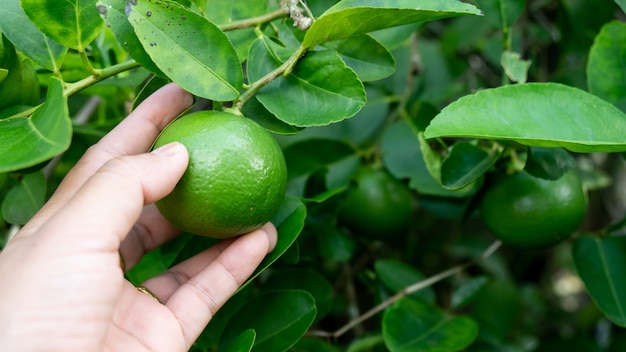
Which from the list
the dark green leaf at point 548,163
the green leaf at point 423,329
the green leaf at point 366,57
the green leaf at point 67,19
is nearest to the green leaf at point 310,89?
the green leaf at point 366,57

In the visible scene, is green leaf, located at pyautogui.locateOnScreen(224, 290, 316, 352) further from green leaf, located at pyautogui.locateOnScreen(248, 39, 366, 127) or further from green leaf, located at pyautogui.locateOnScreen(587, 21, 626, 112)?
green leaf, located at pyautogui.locateOnScreen(587, 21, 626, 112)

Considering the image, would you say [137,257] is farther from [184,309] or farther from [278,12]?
[278,12]

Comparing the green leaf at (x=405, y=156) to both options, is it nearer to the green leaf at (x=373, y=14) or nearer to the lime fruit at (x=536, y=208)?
the lime fruit at (x=536, y=208)

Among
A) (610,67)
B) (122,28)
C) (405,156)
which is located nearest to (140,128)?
(122,28)

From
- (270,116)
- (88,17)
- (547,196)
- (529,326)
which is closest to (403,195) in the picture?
(547,196)

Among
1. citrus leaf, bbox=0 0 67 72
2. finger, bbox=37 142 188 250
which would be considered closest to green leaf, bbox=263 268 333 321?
finger, bbox=37 142 188 250

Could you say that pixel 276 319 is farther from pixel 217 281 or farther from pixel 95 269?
pixel 95 269
